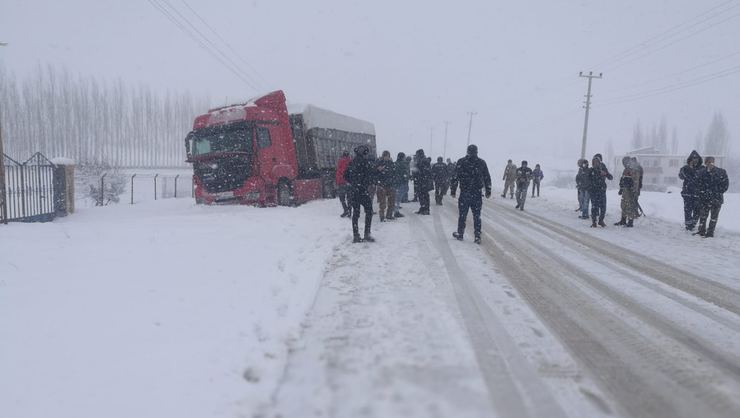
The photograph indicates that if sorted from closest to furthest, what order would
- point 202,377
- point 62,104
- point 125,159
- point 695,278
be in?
point 202,377 → point 695,278 → point 62,104 → point 125,159

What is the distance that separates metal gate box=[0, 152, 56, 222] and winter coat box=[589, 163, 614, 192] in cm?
1476

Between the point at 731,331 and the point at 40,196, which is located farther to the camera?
the point at 40,196

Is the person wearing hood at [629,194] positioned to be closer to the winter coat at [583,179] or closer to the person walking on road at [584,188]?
the winter coat at [583,179]

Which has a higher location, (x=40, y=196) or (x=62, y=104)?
(x=62, y=104)

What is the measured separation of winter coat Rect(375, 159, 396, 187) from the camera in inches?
387

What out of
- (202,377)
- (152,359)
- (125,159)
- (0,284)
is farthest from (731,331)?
(125,159)

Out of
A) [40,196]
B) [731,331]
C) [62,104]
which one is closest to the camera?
[731,331]

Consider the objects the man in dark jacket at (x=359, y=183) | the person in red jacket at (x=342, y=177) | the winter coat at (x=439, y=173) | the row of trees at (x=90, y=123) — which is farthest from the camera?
the row of trees at (x=90, y=123)

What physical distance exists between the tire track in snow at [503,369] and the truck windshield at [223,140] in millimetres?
9644

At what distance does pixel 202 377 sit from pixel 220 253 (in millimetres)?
3857

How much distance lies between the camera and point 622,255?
747 cm

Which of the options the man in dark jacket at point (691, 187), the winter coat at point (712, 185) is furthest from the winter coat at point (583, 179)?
the winter coat at point (712, 185)

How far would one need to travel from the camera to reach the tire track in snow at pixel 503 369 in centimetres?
260

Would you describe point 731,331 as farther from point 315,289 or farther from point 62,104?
point 62,104
